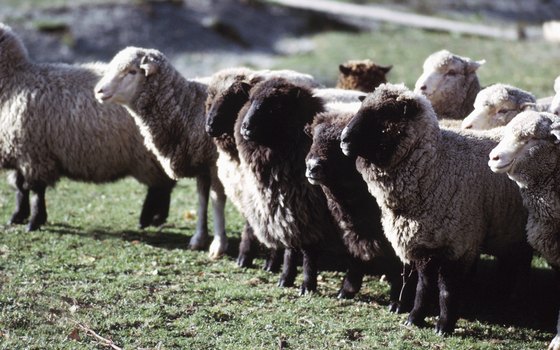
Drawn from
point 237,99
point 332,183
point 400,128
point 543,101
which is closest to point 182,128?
point 237,99

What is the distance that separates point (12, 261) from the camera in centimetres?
876

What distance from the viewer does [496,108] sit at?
8.23 meters

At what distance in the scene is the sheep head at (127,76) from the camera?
9.13 m

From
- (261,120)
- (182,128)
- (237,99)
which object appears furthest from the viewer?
(182,128)

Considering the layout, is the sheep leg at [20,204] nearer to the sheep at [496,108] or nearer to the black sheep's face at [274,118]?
the black sheep's face at [274,118]

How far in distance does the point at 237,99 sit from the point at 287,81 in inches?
24.5

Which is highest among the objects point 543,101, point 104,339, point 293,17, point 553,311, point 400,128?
point 293,17

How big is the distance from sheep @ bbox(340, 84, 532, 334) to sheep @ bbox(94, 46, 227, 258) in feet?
8.93

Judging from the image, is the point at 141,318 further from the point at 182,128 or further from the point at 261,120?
the point at 182,128

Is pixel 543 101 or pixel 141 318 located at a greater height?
pixel 543 101

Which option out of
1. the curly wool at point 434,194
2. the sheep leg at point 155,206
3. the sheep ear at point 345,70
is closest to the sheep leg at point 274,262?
the curly wool at point 434,194

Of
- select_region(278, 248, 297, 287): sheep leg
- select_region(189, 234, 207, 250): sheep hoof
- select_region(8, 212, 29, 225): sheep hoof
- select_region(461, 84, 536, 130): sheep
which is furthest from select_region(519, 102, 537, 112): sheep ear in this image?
select_region(8, 212, 29, 225): sheep hoof

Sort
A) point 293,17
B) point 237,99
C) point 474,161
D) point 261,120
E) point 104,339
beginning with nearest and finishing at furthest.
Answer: point 104,339 < point 474,161 < point 261,120 < point 237,99 < point 293,17

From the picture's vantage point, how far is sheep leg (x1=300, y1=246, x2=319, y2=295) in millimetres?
7988
